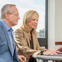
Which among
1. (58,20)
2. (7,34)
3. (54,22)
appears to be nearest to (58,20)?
(58,20)

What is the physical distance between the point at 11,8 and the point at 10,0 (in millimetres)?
1727

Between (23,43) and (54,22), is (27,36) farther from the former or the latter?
(54,22)

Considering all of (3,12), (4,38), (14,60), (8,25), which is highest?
(3,12)

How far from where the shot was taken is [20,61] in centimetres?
193

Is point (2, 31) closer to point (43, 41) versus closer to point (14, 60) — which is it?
point (14, 60)

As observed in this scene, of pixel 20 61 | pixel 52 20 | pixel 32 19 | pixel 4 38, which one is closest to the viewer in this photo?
pixel 4 38

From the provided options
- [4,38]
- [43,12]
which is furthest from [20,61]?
[43,12]

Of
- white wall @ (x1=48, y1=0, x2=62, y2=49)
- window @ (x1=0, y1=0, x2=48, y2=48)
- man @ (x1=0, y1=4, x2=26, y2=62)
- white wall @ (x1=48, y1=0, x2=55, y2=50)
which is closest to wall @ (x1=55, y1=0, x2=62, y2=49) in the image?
white wall @ (x1=48, y1=0, x2=62, y2=49)

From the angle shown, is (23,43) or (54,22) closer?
(23,43)

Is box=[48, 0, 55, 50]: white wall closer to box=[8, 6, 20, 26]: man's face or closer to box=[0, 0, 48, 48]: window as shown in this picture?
box=[0, 0, 48, 48]: window

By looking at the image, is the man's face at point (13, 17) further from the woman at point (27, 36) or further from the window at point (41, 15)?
the window at point (41, 15)

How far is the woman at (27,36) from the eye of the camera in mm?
2229

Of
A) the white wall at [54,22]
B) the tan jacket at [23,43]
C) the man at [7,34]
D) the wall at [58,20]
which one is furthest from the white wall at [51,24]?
the man at [7,34]

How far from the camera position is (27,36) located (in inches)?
94.3
